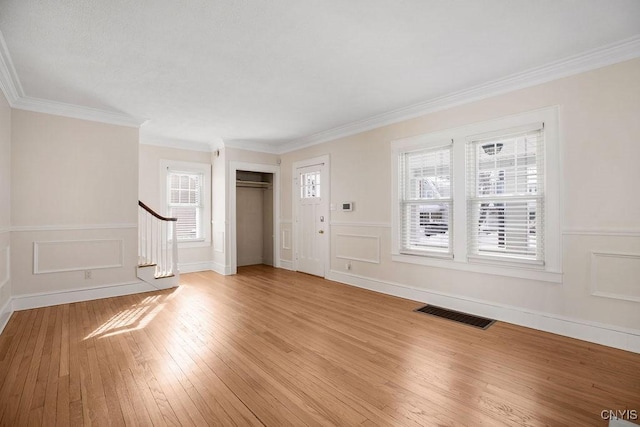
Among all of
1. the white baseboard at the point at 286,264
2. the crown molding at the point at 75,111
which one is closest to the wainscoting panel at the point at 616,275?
the white baseboard at the point at 286,264

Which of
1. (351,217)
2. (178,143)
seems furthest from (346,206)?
(178,143)

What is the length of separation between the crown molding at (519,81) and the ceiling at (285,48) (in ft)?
0.09

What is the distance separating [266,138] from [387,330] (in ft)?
14.2

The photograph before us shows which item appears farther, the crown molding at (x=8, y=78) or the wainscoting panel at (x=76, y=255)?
the wainscoting panel at (x=76, y=255)

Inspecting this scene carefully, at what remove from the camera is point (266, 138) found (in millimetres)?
6078

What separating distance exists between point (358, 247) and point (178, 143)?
4.14 metres

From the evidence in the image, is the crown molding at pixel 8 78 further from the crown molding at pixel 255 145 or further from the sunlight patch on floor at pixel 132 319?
the crown molding at pixel 255 145

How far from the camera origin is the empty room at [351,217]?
2.17 metres

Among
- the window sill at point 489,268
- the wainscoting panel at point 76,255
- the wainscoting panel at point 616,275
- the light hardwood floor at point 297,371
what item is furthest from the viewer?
the wainscoting panel at point 76,255

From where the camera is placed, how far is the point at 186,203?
6.36m

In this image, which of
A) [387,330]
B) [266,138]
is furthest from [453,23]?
[266,138]

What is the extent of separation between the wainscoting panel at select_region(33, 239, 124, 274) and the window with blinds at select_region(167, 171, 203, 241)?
1589mm

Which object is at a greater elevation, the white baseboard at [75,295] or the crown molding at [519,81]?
the crown molding at [519,81]

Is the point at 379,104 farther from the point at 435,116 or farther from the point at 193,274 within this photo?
the point at 193,274
